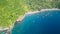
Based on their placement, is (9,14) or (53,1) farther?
(53,1)

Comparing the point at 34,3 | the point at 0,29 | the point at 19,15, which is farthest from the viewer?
the point at 34,3

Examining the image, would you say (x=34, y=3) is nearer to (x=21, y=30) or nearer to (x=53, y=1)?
(x=53, y=1)

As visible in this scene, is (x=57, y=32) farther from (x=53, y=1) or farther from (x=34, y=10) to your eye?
(x=53, y=1)

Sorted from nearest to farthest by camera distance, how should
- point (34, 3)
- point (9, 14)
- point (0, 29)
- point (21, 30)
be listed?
point (0, 29) → point (21, 30) → point (9, 14) → point (34, 3)

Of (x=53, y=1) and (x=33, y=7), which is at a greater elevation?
(x=53, y=1)

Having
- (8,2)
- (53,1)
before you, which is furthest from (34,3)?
(8,2)

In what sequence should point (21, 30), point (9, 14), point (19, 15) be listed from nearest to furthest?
1. point (21, 30)
2. point (9, 14)
3. point (19, 15)

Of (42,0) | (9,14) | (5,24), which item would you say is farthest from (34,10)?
(5,24)

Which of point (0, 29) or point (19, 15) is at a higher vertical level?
point (19, 15)

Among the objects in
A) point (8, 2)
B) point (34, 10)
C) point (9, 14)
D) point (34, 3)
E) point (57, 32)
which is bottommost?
point (57, 32)
